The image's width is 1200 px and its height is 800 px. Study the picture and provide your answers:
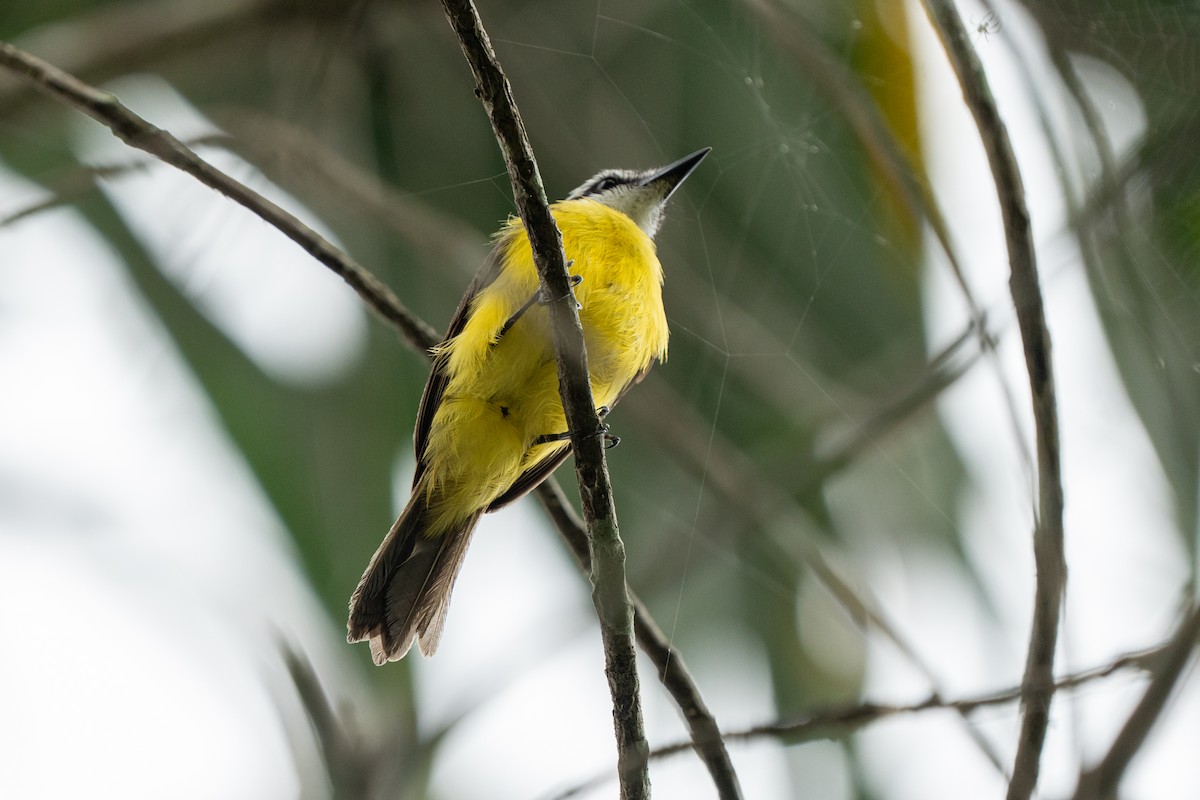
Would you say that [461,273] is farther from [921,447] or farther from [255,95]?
[921,447]

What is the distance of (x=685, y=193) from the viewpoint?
371 centimetres

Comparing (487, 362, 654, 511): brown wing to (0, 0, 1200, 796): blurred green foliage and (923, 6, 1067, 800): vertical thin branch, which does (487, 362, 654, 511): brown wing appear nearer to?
(0, 0, 1200, 796): blurred green foliage

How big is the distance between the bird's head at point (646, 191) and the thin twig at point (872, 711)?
78.5 inches

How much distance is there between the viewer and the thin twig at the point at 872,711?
1.69 metres

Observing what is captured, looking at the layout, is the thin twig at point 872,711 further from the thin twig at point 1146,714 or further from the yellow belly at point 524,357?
the yellow belly at point 524,357

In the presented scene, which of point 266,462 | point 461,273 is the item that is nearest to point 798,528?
point 461,273

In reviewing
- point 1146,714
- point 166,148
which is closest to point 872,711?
point 1146,714

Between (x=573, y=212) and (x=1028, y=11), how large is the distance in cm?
143

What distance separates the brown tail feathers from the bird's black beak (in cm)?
123

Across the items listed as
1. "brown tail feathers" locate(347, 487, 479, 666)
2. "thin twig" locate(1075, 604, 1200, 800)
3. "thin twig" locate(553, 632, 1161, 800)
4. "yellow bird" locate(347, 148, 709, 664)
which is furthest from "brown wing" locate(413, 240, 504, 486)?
"thin twig" locate(1075, 604, 1200, 800)

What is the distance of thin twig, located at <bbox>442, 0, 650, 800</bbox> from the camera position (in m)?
1.76

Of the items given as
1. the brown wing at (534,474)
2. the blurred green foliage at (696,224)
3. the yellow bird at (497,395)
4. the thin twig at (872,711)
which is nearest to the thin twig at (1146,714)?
the thin twig at (872,711)

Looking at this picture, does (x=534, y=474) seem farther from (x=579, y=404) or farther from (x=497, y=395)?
(x=579, y=404)

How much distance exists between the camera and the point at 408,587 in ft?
9.87
